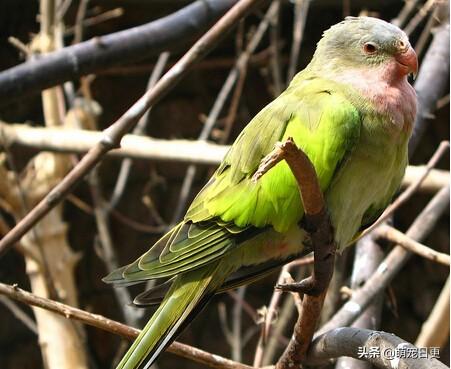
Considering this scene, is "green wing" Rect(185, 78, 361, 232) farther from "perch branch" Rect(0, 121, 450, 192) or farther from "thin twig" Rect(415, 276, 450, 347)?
"thin twig" Rect(415, 276, 450, 347)

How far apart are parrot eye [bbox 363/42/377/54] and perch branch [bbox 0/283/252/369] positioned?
0.73m

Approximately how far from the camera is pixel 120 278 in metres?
1.49

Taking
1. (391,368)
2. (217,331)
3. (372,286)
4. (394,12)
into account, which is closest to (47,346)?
(372,286)

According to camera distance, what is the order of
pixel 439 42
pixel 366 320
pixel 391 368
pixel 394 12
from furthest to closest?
pixel 394 12, pixel 439 42, pixel 366 320, pixel 391 368

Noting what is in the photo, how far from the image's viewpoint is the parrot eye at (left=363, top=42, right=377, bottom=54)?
1593 mm

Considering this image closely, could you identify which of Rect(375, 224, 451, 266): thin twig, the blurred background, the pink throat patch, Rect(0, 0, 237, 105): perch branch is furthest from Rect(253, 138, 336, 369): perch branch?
the blurred background

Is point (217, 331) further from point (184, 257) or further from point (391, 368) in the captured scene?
point (391, 368)

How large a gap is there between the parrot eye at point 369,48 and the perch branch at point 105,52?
0.36 meters

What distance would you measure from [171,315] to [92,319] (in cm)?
22

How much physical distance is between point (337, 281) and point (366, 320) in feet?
1.83

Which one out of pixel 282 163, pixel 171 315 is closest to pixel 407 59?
pixel 282 163

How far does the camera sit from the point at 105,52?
1573 mm

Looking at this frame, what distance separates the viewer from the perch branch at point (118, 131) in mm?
1321

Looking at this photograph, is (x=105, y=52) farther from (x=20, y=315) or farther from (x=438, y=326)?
(x=20, y=315)
